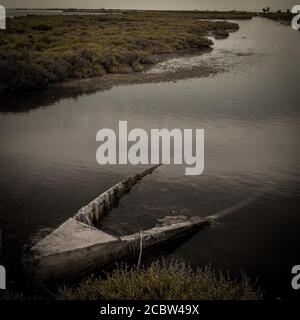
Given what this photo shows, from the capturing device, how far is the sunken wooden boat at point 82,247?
8109 mm

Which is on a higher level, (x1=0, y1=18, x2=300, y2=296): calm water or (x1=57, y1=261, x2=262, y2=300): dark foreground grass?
(x1=0, y1=18, x2=300, y2=296): calm water

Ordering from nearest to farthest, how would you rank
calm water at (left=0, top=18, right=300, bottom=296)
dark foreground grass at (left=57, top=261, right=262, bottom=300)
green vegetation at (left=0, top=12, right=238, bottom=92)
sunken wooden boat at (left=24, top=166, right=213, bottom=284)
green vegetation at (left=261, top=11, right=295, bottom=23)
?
dark foreground grass at (left=57, top=261, right=262, bottom=300) < sunken wooden boat at (left=24, top=166, right=213, bottom=284) < calm water at (left=0, top=18, right=300, bottom=296) < green vegetation at (left=0, top=12, right=238, bottom=92) < green vegetation at (left=261, top=11, right=295, bottom=23)

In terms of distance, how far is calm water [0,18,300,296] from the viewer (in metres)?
10.8

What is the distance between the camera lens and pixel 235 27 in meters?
85.9

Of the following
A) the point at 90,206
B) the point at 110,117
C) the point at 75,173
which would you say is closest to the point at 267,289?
the point at 90,206

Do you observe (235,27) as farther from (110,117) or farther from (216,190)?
(216,190)

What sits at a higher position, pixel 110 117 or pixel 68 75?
pixel 68 75

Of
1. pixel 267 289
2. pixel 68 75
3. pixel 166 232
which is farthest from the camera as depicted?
pixel 68 75

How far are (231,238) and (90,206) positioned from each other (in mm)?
3729

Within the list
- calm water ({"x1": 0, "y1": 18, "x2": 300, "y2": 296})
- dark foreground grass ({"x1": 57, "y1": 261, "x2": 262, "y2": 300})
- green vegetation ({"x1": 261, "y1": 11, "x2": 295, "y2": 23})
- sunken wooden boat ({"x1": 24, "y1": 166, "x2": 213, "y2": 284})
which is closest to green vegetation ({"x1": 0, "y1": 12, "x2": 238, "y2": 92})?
calm water ({"x1": 0, "y1": 18, "x2": 300, "y2": 296})

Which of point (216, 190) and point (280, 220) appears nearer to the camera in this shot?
point (280, 220)

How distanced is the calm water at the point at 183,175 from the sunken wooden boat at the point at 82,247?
2.48 feet

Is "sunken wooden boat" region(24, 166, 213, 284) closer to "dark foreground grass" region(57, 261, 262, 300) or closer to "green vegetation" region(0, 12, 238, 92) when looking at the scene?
"dark foreground grass" region(57, 261, 262, 300)

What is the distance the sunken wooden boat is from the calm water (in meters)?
0.76
